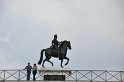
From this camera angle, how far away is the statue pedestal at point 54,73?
3609 centimetres

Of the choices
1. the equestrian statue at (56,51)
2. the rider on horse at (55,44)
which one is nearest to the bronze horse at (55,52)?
the equestrian statue at (56,51)

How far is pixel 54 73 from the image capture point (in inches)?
1426

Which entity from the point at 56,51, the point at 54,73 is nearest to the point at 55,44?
the point at 56,51

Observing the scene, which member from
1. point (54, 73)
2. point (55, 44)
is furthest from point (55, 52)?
point (54, 73)

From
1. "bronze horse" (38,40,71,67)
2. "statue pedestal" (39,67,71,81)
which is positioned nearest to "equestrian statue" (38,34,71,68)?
"bronze horse" (38,40,71,67)

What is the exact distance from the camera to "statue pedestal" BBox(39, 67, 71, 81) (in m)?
36.1

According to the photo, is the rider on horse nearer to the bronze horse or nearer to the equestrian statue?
the equestrian statue

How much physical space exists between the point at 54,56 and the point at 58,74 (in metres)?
1.47

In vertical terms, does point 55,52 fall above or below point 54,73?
above

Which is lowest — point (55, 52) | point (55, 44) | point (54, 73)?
point (54, 73)

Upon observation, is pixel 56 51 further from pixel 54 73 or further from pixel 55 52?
pixel 54 73

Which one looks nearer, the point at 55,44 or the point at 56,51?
the point at 56,51

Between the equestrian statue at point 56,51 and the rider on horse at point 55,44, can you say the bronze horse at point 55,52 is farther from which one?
the rider on horse at point 55,44

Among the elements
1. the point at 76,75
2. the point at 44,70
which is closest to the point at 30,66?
the point at 44,70
